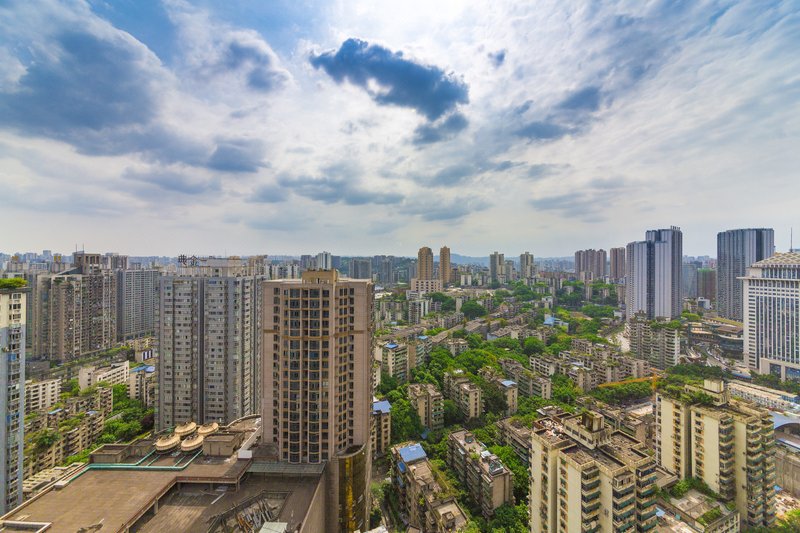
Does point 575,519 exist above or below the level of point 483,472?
above

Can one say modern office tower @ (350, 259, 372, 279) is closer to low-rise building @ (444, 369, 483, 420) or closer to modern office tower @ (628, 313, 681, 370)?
modern office tower @ (628, 313, 681, 370)

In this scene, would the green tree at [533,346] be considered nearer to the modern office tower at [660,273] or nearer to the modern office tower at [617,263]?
the modern office tower at [660,273]

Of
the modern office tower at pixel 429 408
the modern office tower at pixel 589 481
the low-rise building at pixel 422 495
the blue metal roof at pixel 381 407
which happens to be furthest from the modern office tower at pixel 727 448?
the blue metal roof at pixel 381 407

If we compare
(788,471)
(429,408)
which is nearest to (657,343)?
(788,471)

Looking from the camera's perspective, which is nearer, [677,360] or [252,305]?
[252,305]

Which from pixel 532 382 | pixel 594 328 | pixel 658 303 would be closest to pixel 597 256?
pixel 658 303

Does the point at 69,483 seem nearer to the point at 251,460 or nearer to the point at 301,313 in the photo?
the point at 251,460

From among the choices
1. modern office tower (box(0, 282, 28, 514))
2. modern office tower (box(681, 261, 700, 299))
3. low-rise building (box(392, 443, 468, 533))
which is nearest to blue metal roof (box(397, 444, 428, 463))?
low-rise building (box(392, 443, 468, 533))
